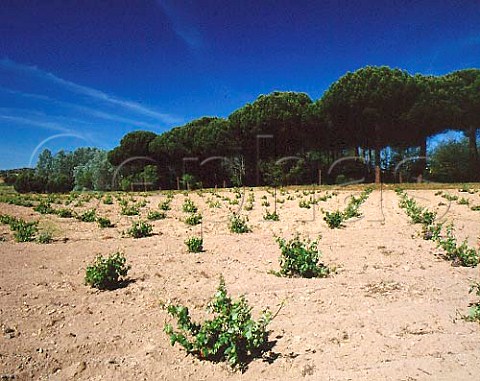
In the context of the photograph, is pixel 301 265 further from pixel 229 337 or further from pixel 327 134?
pixel 327 134

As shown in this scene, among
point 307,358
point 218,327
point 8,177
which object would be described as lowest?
point 307,358

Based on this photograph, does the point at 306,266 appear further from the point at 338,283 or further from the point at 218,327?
the point at 218,327

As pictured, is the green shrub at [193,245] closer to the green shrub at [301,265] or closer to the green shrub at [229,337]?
the green shrub at [301,265]

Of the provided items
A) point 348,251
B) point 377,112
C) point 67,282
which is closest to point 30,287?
point 67,282

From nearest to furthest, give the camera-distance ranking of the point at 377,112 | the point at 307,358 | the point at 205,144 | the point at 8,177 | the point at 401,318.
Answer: the point at 307,358
the point at 401,318
the point at 377,112
the point at 8,177
the point at 205,144

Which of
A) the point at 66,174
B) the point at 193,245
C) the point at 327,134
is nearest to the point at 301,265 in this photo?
the point at 193,245

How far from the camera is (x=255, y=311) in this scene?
11.8 ft

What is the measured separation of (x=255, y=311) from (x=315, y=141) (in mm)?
28269

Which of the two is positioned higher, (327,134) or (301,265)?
(327,134)

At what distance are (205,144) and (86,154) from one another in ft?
45.5

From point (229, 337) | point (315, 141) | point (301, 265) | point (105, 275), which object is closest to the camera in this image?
point (229, 337)

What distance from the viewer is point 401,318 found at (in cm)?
324

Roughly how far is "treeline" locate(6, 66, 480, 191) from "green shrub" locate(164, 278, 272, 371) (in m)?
22.8

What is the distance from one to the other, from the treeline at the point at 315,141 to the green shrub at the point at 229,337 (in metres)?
22.8
